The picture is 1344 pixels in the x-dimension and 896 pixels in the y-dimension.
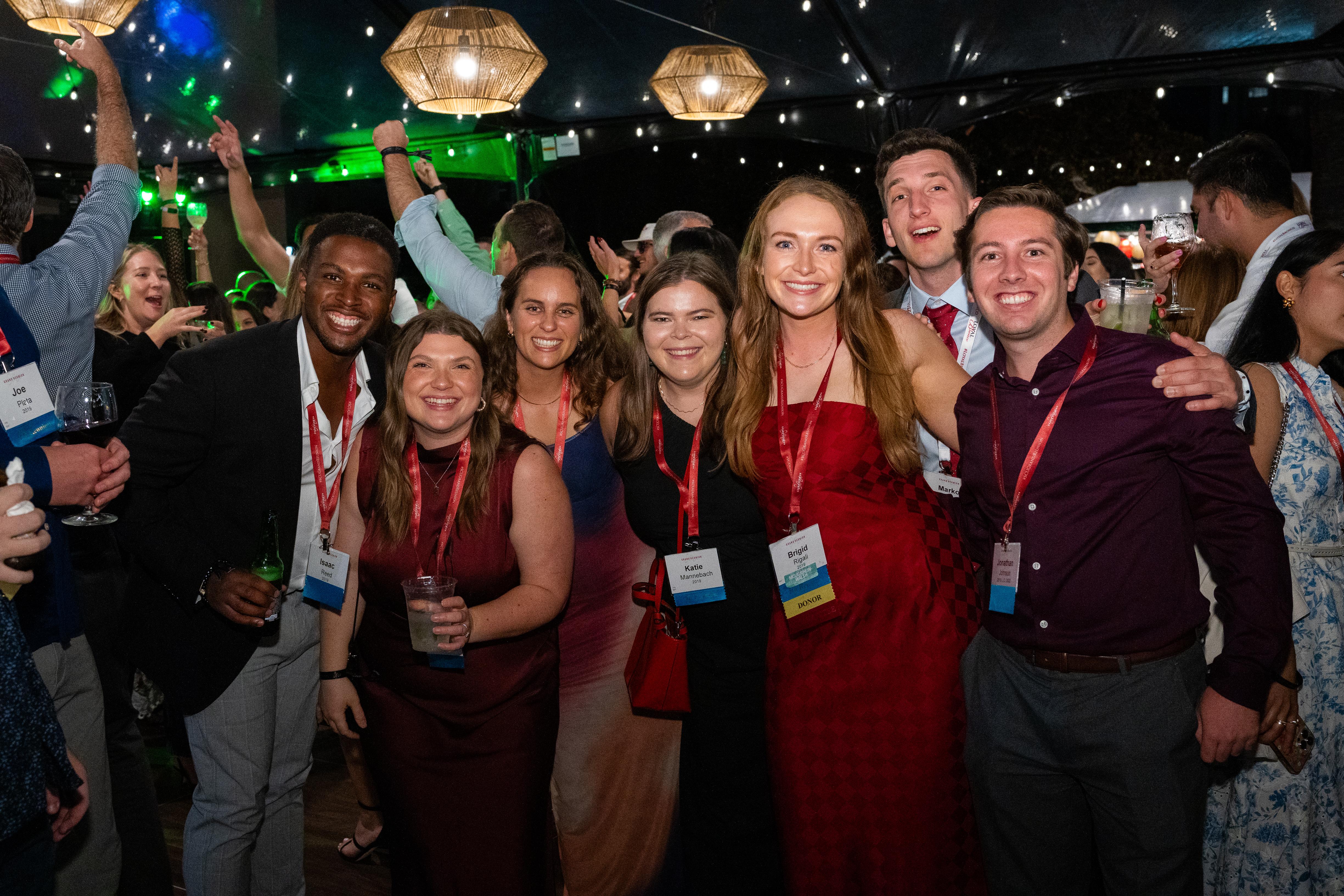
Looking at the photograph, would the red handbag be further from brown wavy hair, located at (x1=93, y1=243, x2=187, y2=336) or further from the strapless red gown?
brown wavy hair, located at (x1=93, y1=243, x2=187, y2=336)

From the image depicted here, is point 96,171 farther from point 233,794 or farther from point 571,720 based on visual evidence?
point 571,720

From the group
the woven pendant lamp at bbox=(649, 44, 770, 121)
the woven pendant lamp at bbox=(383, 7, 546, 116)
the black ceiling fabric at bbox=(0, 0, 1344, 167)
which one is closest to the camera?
the woven pendant lamp at bbox=(383, 7, 546, 116)

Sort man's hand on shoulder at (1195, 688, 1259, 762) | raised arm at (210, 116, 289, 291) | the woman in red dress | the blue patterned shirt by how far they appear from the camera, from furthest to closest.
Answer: raised arm at (210, 116, 289, 291) < the woman in red dress < man's hand on shoulder at (1195, 688, 1259, 762) < the blue patterned shirt

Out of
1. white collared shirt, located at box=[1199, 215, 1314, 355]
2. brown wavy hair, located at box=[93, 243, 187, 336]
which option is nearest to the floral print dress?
white collared shirt, located at box=[1199, 215, 1314, 355]

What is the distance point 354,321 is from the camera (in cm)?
260

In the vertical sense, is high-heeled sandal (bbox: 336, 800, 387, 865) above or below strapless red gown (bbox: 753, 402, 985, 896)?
below

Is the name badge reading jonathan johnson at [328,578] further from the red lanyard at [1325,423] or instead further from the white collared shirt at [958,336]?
the red lanyard at [1325,423]

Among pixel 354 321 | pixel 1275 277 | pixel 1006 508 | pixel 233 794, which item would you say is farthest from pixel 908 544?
pixel 233 794

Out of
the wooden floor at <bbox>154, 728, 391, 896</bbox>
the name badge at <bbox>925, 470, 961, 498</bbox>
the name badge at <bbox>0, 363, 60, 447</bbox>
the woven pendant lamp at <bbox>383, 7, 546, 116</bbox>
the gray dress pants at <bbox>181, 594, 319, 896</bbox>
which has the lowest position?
the wooden floor at <bbox>154, 728, 391, 896</bbox>

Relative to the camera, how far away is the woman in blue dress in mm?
2412

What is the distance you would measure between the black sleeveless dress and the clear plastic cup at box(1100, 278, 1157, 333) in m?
1.00

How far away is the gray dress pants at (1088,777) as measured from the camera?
1.84m

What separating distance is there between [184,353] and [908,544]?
6.27 feet

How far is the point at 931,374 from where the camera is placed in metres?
2.38
